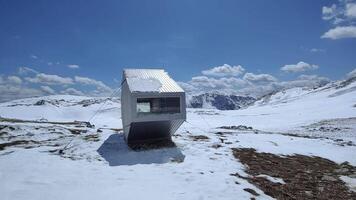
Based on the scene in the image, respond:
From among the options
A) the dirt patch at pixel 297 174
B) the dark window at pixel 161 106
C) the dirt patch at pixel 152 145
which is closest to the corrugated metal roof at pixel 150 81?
the dark window at pixel 161 106

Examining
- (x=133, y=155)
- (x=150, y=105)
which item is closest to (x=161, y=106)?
(x=150, y=105)

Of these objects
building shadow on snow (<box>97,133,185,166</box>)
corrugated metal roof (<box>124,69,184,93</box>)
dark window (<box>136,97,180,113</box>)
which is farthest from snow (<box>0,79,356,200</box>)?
corrugated metal roof (<box>124,69,184,93</box>)

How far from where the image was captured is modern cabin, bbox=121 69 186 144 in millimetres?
25062

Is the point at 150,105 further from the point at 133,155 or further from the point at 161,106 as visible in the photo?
the point at 133,155

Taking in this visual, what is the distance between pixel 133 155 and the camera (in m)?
23.7

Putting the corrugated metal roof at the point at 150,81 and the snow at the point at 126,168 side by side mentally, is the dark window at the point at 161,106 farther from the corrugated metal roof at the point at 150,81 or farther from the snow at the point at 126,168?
the snow at the point at 126,168

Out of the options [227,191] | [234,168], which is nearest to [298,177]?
[234,168]

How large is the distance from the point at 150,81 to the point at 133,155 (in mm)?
7138

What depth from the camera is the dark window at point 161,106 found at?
2614 centimetres

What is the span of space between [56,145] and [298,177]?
68.0 ft

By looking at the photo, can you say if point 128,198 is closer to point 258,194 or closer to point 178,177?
point 178,177

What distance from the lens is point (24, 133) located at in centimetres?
3222

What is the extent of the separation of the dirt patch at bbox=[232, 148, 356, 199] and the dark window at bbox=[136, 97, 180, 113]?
6750mm

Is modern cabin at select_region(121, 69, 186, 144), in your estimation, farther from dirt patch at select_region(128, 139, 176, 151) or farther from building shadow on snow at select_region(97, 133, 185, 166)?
building shadow on snow at select_region(97, 133, 185, 166)
